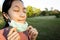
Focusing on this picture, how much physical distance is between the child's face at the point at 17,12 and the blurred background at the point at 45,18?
60 centimetres

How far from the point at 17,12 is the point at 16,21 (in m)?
0.07

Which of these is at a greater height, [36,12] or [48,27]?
[36,12]

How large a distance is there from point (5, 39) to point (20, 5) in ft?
0.86

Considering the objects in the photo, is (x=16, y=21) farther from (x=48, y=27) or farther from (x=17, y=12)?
(x=48, y=27)

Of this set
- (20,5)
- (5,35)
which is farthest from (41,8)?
(5,35)

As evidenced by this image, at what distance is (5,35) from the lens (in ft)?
3.85

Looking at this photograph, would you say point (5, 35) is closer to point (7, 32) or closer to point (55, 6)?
point (7, 32)

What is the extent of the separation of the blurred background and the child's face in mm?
605

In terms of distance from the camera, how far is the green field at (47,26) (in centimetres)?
192

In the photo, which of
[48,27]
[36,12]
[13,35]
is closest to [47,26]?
[48,27]

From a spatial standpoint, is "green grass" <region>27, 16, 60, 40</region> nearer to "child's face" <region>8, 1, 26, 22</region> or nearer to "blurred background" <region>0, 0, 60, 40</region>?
"blurred background" <region>0, 0, 60, 40</region>

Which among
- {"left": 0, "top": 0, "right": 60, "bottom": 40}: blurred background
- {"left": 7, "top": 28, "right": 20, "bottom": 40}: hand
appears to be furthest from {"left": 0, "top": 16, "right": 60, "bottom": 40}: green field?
{"left": 7, "top": 28, "right": 20, "bottom": 40}: hand

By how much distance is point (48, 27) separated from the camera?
1987 millimetres

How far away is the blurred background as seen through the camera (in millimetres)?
1906
